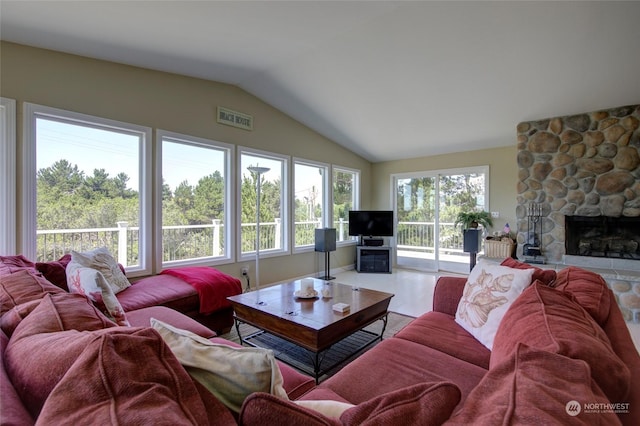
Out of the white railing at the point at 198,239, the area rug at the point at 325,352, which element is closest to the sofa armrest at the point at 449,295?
the area rug at the point at 325,352

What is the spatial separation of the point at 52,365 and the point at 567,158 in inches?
212

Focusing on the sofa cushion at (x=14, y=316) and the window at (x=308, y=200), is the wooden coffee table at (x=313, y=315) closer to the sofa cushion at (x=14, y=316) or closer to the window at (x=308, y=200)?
the sofa cushion at (x=14, y=316)

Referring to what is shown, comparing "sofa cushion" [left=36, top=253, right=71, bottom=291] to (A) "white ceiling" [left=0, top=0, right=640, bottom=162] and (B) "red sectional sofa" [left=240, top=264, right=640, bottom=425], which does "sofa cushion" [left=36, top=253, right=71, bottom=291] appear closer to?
(A) "white ceiling" [left=0, top=0, right=640, bottom=162]

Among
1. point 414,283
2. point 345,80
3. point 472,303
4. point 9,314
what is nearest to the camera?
point 9,314

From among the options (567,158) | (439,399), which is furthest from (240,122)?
(567,158)

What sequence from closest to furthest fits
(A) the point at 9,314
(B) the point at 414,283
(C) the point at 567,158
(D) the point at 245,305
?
(A) the point at 9,314, (D) the point at 245,305, (C) the point at 567,158, (B) the point at 414,283

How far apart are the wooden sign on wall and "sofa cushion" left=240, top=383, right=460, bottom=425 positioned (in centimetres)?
397

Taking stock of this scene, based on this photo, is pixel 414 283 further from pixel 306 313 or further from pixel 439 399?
pixel 439 399

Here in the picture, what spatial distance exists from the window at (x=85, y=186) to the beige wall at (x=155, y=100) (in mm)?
125

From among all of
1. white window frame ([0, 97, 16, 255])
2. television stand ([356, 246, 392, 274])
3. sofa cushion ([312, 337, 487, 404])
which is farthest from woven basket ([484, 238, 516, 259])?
white window frame ([0, 97, 16, 255])

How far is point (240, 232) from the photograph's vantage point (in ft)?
13.9

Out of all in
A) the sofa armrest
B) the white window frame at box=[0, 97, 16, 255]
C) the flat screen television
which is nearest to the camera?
the sofa armrest

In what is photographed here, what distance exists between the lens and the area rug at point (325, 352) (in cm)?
233

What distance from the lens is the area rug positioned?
7.66 ft
